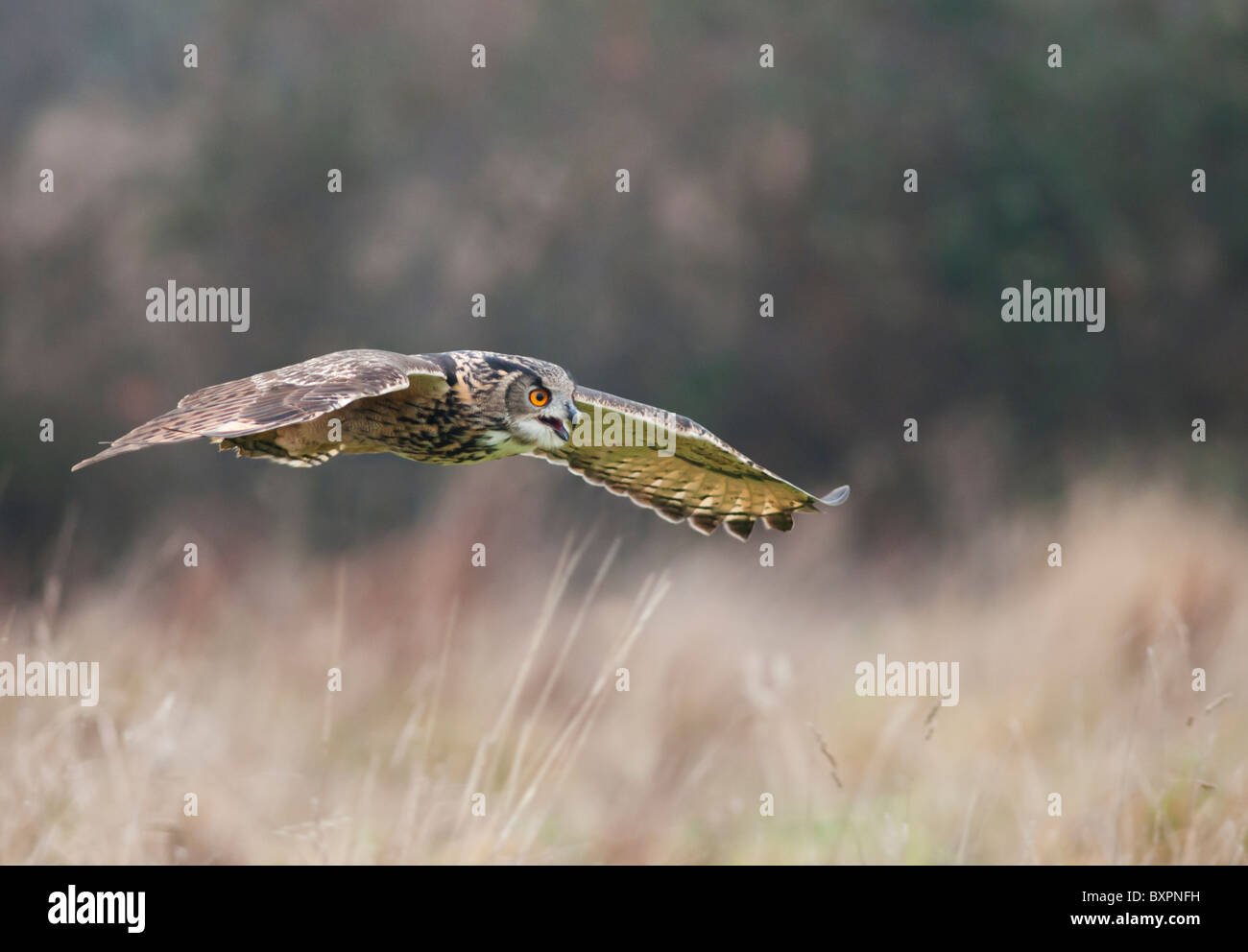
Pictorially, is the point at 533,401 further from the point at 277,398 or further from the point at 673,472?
the point at 277,398

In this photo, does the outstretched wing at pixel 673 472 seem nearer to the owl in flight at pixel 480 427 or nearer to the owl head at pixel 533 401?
the owl in flight at pixel 480 427

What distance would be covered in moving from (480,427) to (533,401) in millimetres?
224

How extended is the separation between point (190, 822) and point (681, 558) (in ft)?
15.9

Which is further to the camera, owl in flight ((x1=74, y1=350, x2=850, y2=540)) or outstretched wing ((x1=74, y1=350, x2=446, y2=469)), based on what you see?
owl in flight ((x1=74, y1=350, x2=850, y2=540))

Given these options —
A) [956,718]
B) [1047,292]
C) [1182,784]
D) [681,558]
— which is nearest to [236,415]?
[1182,784]

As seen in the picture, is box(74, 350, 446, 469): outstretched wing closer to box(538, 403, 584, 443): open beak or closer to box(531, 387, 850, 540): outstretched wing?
box(538, 403, 584, 443): open beak

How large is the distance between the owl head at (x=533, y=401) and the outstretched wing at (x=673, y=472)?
0.42 ft

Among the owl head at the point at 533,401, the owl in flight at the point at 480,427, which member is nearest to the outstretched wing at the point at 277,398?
the owl in flight at the point at 480,427

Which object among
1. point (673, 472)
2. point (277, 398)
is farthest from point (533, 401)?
point (277, 398)

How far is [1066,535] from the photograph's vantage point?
961 centimetres

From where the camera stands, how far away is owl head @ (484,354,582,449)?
5102mm

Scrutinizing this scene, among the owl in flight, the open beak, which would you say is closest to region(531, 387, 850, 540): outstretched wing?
the owl in flight

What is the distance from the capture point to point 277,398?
13.4ft

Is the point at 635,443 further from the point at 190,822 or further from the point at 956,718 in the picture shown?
the point at 956,718
